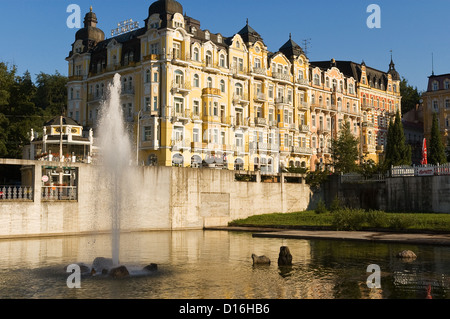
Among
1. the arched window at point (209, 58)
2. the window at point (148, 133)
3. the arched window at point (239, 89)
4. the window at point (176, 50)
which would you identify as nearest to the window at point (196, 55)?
the arched window at point (209, 58)

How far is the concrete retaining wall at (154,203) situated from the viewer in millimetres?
45750

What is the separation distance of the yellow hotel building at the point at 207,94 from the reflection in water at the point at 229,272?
31475 mm

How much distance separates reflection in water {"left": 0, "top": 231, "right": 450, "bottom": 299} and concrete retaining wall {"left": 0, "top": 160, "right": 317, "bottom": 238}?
28.7ft

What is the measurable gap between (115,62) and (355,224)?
134 ft

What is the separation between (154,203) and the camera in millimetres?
54375

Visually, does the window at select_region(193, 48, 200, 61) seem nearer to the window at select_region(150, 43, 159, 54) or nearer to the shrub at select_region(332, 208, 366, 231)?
the window at select_region(150, 43, 159, 54)

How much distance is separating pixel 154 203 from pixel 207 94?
20.6m

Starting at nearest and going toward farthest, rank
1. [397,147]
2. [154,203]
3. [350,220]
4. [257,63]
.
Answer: [350,220] < [154,203] < [397,147] < [257,63]

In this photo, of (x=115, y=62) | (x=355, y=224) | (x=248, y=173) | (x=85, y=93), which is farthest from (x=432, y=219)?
(x=85, y=93)

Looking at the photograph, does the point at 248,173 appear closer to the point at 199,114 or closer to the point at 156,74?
the point at 199,114

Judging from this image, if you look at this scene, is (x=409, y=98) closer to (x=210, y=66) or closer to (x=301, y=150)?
(x=301, y=150)

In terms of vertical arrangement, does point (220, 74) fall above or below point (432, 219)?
above

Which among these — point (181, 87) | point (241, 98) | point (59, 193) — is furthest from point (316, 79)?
point (59, 193)

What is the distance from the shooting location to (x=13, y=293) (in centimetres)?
1948
